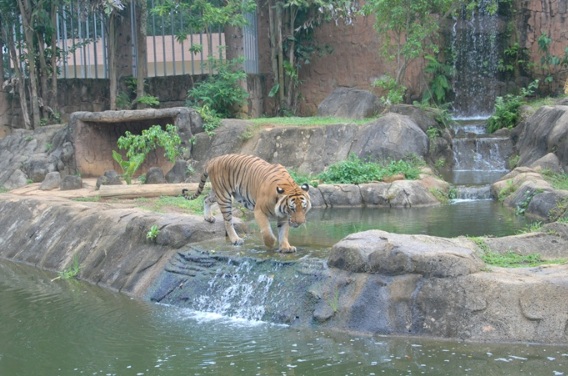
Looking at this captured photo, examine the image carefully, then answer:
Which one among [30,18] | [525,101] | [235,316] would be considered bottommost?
[235,316]

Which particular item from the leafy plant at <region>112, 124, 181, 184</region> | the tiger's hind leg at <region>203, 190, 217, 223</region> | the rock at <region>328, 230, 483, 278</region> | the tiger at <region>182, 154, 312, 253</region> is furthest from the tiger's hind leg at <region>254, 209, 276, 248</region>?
the leafy plant at <region>112, 124, 181, 184</region>

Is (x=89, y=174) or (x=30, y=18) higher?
(x=30, y=18)

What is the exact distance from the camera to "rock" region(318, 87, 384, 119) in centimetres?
1822

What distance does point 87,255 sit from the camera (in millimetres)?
9867

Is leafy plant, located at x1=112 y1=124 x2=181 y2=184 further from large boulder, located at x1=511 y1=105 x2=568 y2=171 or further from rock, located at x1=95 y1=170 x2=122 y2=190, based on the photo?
large boulder, located at x1=511 y1=105 x2=568 y2=171

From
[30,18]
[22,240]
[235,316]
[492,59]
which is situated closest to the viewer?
[235,316]

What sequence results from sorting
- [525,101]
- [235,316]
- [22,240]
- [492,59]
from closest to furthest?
[235,316]
[22,240]
[525,101]
[492,59]

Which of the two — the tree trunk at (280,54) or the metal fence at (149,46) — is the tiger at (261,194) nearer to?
the metal fence at (149,46)

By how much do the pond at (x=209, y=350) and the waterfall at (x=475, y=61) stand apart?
14726mm

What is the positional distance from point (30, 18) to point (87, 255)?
957 centimetres

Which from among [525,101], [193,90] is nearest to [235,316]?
[193,90]

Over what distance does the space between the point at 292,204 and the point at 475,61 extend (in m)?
14.7

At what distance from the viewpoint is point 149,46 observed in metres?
20.3

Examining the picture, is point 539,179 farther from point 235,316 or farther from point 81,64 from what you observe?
point 81,64
